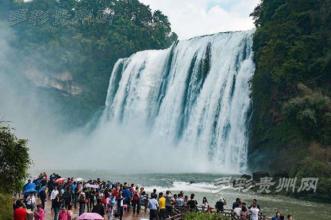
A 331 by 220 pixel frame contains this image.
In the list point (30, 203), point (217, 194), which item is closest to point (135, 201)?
point (30, 203)

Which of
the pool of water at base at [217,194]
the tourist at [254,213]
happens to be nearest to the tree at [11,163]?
the tourist at [254,213]

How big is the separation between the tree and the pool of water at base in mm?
11635

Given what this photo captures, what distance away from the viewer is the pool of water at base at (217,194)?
2581 cm

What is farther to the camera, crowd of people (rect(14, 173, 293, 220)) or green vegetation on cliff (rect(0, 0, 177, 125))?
green vegetation on cliff (rect(0, 0, 177, 125))

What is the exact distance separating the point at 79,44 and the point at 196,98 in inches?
1244

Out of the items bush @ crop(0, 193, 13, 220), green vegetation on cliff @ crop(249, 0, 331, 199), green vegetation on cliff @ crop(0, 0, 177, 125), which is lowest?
bush @ crop(0, 193, 13, 220)

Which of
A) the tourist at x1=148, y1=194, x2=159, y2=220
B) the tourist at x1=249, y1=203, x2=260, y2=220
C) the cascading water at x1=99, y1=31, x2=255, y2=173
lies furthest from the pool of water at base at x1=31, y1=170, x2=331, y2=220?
the tourist at x1=148, y1=194, x2=159, y2=220

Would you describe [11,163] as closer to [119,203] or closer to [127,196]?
[119,203]

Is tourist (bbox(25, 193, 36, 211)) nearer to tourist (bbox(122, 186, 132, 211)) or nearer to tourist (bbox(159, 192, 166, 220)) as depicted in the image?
tourist (bbox(122, 186, 132, 211))

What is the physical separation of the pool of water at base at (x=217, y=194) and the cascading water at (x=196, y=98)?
5800mm

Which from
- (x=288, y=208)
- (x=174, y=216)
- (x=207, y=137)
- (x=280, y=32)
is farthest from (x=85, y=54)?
(x=174, y=216)

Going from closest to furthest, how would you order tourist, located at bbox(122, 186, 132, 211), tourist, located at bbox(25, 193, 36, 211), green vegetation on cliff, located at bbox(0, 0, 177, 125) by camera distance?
1. tourist, located at bbox(25, 193, 36, 211)
2. tourist, located at bbox(122, 186, 132, 211)
3. green vegetation on cliff, located at bbox(0, 0, 177, 125)

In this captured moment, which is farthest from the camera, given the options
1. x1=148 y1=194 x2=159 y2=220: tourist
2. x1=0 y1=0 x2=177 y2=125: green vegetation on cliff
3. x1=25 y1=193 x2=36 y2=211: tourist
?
x1=0 y1=0 x2=177 y2=125: green vegetation on cliff

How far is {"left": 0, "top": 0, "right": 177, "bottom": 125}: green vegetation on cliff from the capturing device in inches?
3049
